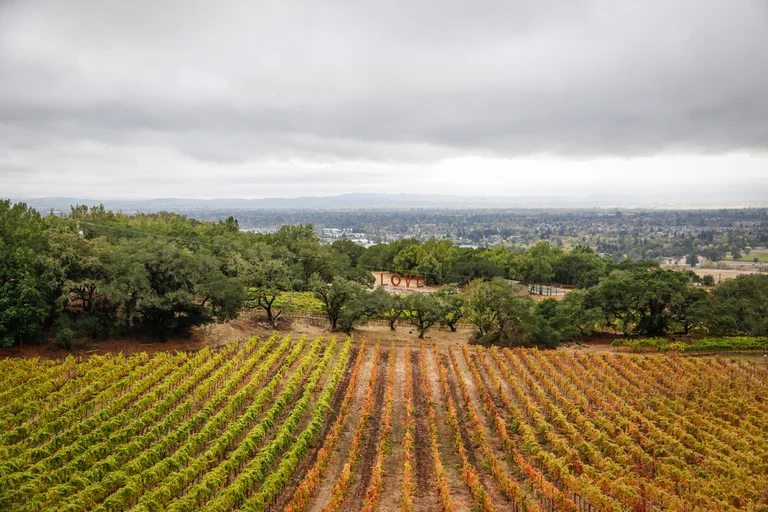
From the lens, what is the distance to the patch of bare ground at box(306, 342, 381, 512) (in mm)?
16212

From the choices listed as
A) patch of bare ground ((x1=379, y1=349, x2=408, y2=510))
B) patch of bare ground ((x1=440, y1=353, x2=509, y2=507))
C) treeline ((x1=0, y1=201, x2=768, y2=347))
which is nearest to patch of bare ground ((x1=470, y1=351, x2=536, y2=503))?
patch of bare ground ((x1=440, y1=353, x2=509, y2=507))

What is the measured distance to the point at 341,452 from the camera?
63.8ft

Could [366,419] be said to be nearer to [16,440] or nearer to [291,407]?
[291,407]

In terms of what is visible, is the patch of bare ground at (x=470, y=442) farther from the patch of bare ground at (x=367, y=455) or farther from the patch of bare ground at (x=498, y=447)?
the patch of bare ground at (x=367, y=455)

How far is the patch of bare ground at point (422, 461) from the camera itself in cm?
1617

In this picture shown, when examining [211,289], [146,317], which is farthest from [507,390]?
[146,317]

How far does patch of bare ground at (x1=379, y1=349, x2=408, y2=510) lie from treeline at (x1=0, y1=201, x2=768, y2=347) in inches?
533

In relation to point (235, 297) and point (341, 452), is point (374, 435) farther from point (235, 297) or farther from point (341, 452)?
point (235, 297)

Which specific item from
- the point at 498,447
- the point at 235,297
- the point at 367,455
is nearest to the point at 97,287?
the point at 235,297

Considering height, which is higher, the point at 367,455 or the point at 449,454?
the point at 367,455

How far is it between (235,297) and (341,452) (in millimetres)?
18086

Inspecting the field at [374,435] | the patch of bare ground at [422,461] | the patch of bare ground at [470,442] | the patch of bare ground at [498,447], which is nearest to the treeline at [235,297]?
the field at [374,435]

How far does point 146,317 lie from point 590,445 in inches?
1133

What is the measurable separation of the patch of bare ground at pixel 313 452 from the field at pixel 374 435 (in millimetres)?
69
